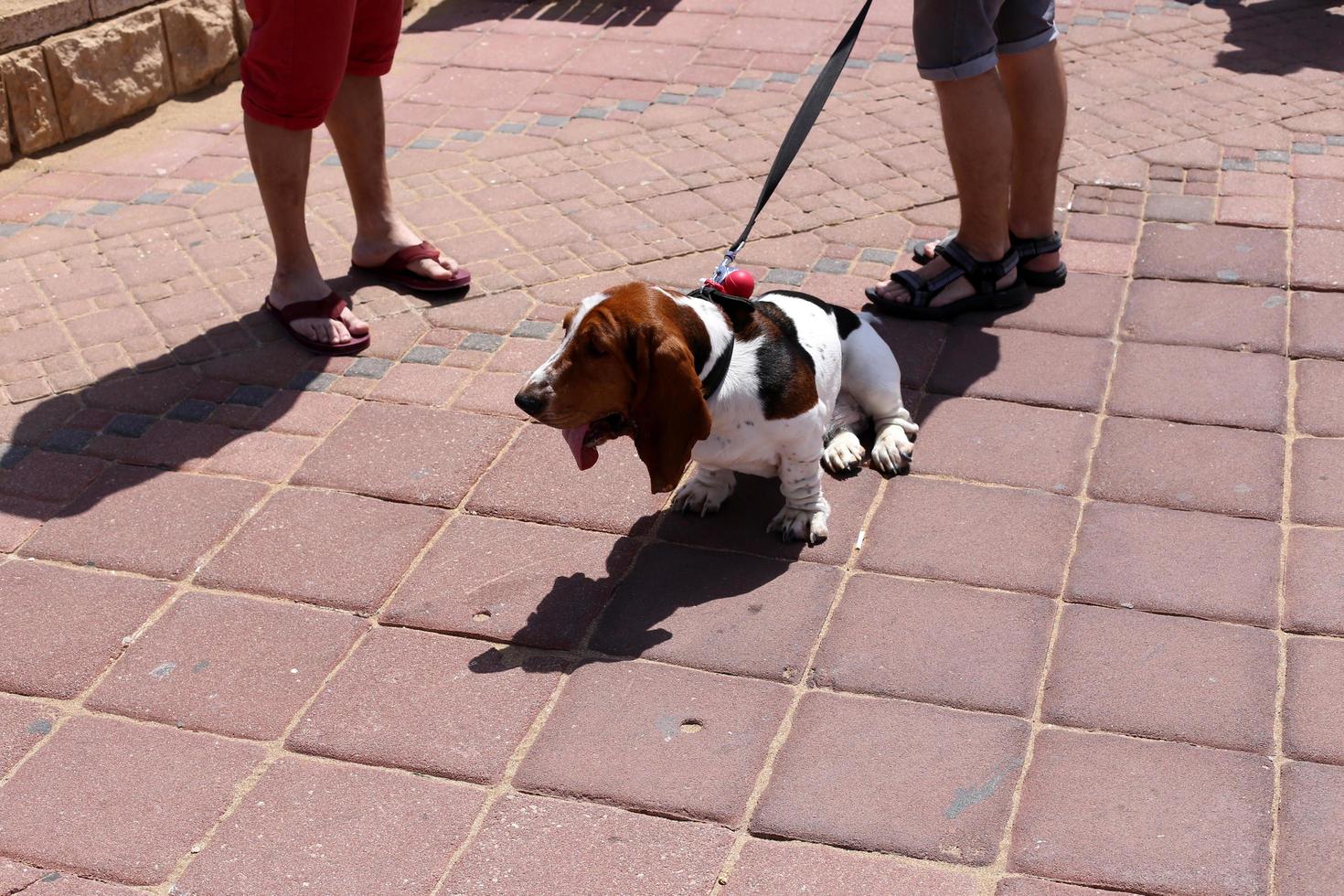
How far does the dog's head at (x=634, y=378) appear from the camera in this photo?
9.88 ft

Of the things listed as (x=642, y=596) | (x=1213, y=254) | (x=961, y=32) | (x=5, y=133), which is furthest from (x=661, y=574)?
(x=5, y=133)

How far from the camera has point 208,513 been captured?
12.5 feet

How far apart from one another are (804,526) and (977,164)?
1594 millimetres

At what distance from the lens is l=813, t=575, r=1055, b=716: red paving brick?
3.07 metres

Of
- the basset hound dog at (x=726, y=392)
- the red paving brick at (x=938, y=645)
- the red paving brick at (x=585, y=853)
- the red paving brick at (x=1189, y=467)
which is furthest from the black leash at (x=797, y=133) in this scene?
the red paving brick at (x=585, y=853)

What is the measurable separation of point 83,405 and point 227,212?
155cm

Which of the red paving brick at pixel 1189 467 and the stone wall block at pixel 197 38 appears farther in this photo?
the stone wall block at pixel 197 38

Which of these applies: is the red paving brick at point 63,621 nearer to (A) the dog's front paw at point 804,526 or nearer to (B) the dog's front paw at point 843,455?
(A) the dog's front paw at point 804,526

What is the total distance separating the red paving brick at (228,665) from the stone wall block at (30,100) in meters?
3.68

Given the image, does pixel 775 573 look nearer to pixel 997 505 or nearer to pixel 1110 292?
pixel 997 505

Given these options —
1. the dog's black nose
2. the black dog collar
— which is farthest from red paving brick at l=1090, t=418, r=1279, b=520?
the dog's black nose

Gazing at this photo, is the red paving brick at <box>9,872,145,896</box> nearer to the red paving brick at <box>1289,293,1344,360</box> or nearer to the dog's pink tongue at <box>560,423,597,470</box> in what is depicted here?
the dog's pink tongue at <box>560,423,597,470</box>

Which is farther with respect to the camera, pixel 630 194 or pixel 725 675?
pixel 630 194

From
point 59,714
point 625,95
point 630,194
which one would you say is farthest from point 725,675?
point 625,95
